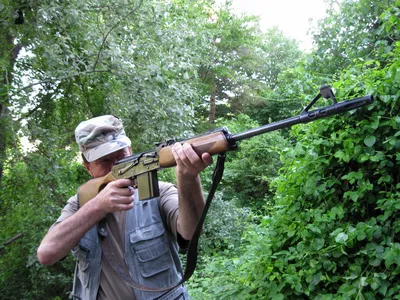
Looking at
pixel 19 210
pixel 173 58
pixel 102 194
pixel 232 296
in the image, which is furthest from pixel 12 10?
pixel 232 296

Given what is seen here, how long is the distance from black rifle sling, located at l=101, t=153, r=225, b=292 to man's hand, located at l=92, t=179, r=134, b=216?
24 cm

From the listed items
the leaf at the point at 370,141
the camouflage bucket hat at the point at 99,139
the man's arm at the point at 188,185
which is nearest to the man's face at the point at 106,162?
the camouflage bucket hat at the point at 99,139

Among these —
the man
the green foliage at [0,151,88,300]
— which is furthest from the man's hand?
the green foliage at [0,151,88,300]

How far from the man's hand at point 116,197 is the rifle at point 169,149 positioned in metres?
0.06

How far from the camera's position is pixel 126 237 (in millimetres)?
1871

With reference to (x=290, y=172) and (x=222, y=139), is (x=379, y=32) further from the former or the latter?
(x=222, y=139)

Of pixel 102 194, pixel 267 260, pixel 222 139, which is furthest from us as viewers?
pixel 267 260

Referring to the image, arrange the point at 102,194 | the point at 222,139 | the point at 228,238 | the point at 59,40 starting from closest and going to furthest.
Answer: the point at 222,139 → the point at 102,194 → the point at 59,40 → the point at 228,238

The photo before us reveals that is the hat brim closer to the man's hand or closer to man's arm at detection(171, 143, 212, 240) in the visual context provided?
the man's hand

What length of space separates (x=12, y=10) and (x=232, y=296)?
3977 millimetres

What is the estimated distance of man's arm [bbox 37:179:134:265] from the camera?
5.69 feet

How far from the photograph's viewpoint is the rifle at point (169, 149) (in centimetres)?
137

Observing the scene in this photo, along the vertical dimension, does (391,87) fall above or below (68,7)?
below

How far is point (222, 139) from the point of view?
1.54 m
